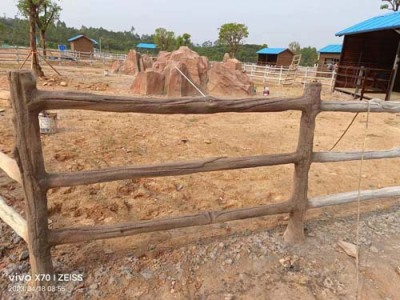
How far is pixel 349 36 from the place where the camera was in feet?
41.8

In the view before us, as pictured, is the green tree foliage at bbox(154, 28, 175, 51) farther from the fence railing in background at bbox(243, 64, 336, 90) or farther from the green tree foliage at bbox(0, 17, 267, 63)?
the fence railing in background at bbox(243, 64, 336, 90)

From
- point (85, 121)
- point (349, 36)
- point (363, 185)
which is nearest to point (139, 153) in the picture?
point (85, 121)

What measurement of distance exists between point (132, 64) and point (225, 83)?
921cm

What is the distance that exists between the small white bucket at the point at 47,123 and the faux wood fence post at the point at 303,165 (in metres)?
4.14

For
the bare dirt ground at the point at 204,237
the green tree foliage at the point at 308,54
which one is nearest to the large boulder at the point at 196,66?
the bare dirt ground at the point at 204,237

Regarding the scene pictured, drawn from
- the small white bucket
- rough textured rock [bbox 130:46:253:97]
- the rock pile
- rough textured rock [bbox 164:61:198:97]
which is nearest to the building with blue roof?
the rock pile

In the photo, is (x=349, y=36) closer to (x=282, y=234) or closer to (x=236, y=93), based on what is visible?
(x=236, y=93)

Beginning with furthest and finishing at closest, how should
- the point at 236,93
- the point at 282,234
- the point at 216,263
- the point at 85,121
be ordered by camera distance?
1. the point at 236,93
2. the point at 85,121
3. the point at 282,234
4. the point at 216,263

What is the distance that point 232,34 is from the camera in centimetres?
4200

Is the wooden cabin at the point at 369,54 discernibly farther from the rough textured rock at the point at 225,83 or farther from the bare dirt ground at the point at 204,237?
the bare dirt ground at the point at 204,237

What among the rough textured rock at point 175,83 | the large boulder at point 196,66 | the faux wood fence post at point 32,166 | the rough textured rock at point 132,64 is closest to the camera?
the faux wood fence post at point 32,166

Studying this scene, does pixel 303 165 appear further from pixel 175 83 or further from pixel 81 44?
pixel 81 44

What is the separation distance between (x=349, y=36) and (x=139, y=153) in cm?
1228

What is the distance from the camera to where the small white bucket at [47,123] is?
189 inches
